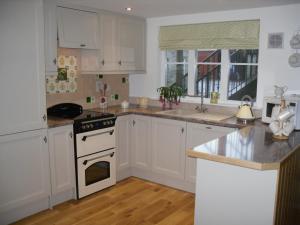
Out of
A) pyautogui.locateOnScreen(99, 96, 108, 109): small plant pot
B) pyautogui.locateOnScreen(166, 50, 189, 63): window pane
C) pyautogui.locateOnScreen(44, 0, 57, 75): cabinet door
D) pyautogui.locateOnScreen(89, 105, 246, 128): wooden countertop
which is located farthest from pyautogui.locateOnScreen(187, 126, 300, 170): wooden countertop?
pyautogui.locateOnScreen(99, 96, 108, 109): small plant pot

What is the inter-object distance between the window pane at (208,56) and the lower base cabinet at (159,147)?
1048 millimetres

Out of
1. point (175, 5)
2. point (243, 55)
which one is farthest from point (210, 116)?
point (175, 5)

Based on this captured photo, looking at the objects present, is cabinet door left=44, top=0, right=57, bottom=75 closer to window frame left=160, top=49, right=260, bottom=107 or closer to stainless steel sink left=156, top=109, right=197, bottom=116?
stainless steel sink left=156, top=109, right=197, bottom=116

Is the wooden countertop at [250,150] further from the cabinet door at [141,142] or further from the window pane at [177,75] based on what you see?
the window pane at [177,75]

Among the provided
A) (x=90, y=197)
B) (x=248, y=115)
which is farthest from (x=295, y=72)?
(x=90, y=197)

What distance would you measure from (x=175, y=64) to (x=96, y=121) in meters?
1.58

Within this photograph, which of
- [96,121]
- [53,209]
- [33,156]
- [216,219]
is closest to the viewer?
[216,219]

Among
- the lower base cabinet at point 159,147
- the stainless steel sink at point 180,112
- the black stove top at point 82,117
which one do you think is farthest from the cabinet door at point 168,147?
the black stove top at point 82,117

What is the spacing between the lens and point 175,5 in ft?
11.5

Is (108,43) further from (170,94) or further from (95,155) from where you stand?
(95,155)

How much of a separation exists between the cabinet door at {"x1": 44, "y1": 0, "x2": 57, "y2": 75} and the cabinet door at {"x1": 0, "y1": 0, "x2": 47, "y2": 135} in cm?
23

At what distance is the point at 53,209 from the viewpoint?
3324 mm

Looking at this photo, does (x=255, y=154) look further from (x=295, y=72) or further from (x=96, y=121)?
(x=96, y=121)

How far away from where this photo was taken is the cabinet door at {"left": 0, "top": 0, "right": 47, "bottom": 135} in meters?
2.76
